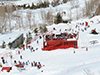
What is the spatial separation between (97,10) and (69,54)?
97.4 feet

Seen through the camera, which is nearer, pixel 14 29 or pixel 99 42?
pixel 99 42

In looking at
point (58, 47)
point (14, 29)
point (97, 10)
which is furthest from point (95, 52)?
point (14, 29)

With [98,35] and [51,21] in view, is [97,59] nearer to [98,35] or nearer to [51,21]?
[98,35]

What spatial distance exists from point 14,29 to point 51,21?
38.0 feet

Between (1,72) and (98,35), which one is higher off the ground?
(98,35)

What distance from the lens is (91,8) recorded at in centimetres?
4378

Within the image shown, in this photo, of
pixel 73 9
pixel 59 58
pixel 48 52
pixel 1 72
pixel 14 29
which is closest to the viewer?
pixel 1 72

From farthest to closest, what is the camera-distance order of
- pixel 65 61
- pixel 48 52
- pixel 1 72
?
pixel 48 52
pixel 65 61
pixel 1 72

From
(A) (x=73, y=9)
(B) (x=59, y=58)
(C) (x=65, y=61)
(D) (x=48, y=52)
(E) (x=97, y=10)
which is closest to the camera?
(C) (x=65, y=61)

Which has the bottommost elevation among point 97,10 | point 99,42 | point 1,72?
point 1,72

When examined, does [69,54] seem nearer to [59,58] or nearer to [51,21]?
[59,58]

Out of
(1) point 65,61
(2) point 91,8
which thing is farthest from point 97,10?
(1) point 65,61

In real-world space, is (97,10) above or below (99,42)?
above

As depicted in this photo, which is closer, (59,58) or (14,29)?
(59,58)
